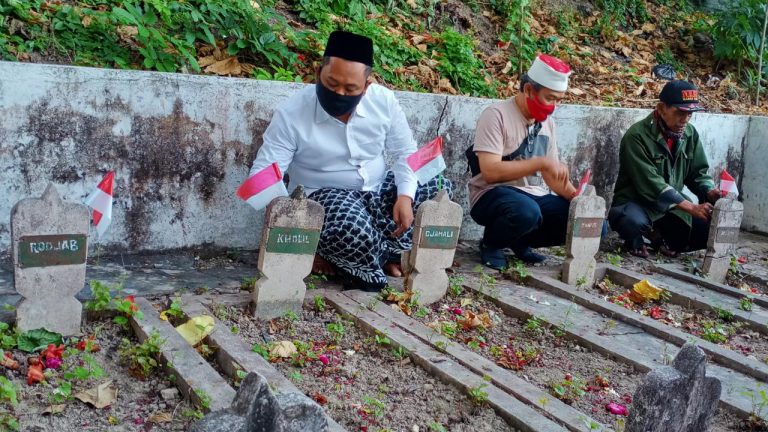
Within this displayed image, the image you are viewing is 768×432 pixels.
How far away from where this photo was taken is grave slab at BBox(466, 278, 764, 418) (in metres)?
3.55

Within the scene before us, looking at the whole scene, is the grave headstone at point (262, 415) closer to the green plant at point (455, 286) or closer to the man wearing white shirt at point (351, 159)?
the man wearing white shirt at point (351, 159)

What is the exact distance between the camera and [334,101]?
4.21 meters

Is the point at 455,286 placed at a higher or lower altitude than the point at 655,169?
lower

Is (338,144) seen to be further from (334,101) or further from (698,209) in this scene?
(698,209)

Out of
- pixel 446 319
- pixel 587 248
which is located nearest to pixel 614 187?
pixel 587 248

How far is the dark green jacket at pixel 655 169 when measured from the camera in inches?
222

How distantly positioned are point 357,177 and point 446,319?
3.21 feet

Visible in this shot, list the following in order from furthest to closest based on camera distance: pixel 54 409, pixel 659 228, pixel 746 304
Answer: pixel 659 228 → pixel 746 304 → pixel 54 409

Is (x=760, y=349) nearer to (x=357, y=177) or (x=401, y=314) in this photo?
(x=401, y=314)

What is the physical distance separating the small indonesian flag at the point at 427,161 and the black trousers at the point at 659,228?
1941 mm

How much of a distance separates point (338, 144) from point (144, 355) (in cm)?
174

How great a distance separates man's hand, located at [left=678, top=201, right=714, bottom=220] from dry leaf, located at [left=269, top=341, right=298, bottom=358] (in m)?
3.36

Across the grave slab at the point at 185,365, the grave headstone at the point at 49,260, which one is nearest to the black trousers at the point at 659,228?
the grave slab at the point at 185,365

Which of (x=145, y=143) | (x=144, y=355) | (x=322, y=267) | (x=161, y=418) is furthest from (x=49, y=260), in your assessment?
(x=322, y=267)
